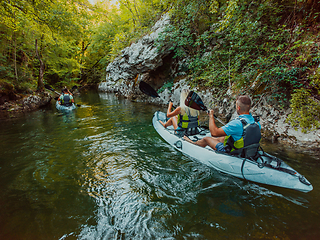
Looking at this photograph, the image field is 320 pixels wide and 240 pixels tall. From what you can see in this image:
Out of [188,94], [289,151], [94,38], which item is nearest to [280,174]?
[289,151]

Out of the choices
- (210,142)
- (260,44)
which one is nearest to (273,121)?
(210,142)

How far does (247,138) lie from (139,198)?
205cm

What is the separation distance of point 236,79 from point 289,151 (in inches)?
118

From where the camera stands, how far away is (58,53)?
15492 millimetres

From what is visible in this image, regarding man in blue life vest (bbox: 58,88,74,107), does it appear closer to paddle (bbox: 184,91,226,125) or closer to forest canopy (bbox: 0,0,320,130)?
forest canopy (bbox: 0,0,320,130)

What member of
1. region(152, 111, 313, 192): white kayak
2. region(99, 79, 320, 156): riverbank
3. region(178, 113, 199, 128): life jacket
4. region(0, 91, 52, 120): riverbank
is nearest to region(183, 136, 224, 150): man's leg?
region(152, 111, 313, 192): white kayak

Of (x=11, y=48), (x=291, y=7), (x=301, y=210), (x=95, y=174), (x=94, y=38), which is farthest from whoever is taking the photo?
(x=94, y=38)

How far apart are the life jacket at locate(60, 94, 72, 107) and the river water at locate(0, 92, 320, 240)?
5.58 meters

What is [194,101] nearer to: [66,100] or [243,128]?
[243,128]

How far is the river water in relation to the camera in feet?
6.20

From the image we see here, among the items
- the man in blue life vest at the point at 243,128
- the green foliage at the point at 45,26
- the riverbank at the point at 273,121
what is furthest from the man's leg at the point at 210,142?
the green foliage at the point at 45,26

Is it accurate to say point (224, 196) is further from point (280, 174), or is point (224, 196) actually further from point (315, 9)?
point (315, 9)

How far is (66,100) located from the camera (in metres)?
9.32

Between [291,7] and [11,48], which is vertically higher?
[291,7]
